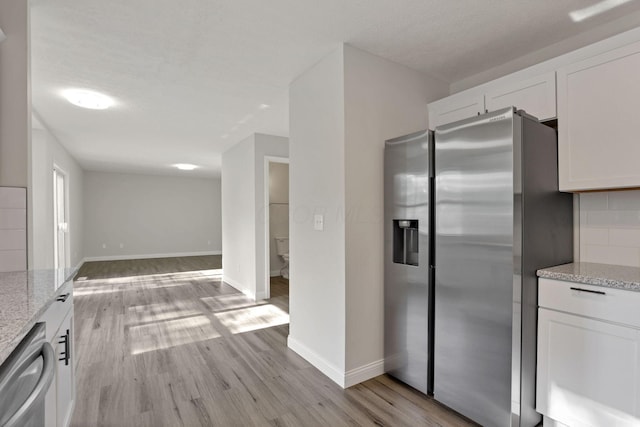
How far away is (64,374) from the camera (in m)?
1.61

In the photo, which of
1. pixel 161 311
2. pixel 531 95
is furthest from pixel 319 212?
pixel 161 311

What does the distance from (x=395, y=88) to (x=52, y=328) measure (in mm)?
2680

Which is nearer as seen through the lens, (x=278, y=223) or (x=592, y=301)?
(x=592, y=301)

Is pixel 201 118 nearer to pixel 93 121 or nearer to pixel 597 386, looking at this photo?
pixel 93 121

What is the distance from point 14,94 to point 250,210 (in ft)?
10.9

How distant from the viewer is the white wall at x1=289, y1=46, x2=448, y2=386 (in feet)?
7.88

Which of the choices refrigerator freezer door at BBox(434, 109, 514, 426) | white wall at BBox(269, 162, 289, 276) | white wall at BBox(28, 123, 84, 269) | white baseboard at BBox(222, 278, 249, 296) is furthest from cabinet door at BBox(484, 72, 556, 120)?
white wall at BBox(269, 162, 289, 276)

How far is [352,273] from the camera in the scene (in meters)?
2.41

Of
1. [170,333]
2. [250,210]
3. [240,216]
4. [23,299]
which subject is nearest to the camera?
[23,299]

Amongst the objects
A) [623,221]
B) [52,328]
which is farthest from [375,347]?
[52,328]

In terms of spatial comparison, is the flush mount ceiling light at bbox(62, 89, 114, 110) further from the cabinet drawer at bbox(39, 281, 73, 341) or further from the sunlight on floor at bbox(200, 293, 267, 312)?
the sunlight on floor at bbox(200, 293, 267, 312)

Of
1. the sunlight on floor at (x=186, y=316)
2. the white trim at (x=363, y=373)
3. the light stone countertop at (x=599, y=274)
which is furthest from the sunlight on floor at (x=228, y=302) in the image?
the light stone countertop at (x=599, y=274)

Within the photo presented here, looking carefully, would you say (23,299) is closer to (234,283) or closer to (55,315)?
(55,315)

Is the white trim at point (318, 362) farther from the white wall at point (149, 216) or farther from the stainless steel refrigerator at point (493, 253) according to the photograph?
the white wall at point (149, 216)
